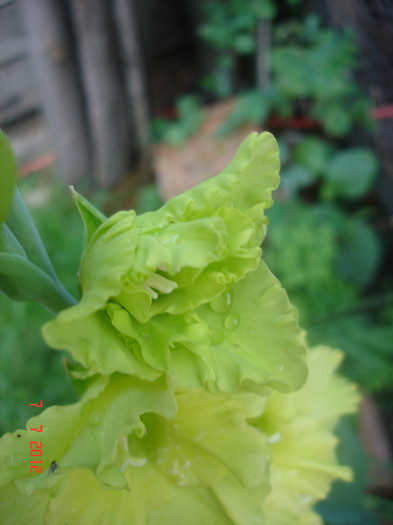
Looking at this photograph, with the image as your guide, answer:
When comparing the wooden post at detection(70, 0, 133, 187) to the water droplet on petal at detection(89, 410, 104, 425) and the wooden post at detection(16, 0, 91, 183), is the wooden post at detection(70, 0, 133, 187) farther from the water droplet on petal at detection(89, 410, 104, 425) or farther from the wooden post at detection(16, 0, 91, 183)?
the water droplet on petal at detection(89, 410, 104, 425)

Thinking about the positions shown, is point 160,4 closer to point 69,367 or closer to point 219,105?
point 219,105

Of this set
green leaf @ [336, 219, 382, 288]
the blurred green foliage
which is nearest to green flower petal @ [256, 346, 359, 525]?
green leaf @ [336, 219, 382, 288]

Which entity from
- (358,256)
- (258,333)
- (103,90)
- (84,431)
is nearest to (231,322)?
(258,333)

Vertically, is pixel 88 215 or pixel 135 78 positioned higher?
pixel 88 215

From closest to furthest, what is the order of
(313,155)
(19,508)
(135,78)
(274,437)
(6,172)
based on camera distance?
(6,172) → (19,508) → (274,437) → (313,155) → (135,78)

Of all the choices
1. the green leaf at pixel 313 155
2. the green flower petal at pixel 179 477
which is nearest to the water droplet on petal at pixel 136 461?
the green flower petal at pixel 179 477

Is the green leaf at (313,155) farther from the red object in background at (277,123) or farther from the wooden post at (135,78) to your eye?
the wooden post at (135,78)

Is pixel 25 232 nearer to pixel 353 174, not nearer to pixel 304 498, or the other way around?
pixel 304 498

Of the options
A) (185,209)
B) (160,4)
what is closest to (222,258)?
(185,209)
